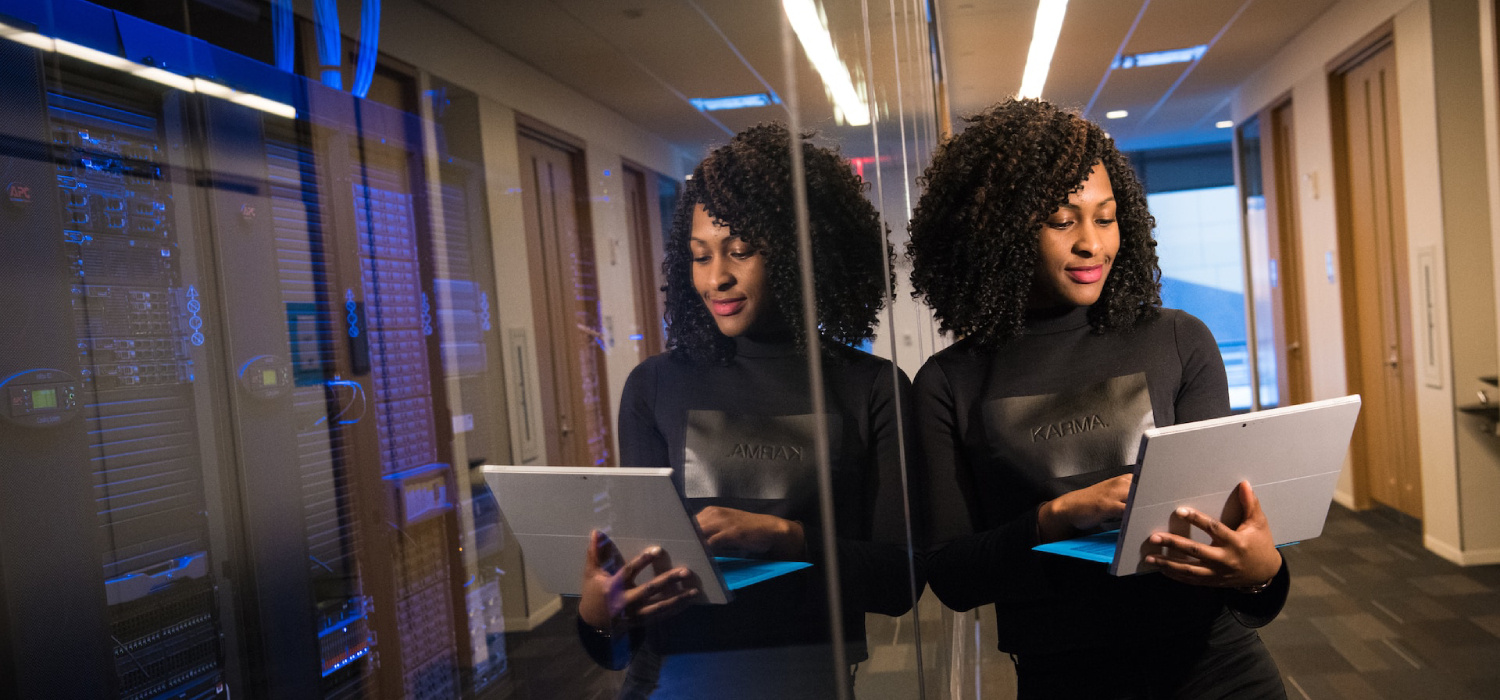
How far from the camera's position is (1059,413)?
3.60 ft

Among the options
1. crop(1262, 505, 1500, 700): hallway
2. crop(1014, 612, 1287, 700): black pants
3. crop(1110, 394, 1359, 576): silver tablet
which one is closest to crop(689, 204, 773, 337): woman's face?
crop(1110, 394, 1359, 576): silver tablet

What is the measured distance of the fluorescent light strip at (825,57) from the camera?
2.09 ft

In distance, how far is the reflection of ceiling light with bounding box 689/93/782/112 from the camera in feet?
1.70

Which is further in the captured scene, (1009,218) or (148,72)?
(1009,218)

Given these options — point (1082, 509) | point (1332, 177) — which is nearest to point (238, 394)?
point (1082, 509)

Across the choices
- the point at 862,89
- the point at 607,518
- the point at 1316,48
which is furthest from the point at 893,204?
the point at 1316,48

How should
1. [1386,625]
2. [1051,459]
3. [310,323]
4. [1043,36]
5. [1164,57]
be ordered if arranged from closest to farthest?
1. [310,323]
2. [1051,459]
3. [1043,36]
4. [1386,625]
5. [1164,57]

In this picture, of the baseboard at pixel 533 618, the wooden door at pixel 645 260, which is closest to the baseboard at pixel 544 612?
the baseboard at pixel 533 618

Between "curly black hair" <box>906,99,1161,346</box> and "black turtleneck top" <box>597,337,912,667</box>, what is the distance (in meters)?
0.45

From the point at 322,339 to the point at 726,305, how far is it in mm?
218

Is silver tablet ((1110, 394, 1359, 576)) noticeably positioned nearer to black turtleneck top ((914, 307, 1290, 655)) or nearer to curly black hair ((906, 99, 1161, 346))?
black turtleneck top ((914, 307, 1290, 655))

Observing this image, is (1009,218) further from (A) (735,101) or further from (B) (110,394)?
(B) (110,394)

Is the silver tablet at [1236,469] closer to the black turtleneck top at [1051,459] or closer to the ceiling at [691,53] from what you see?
the black turtleneck top at [1051,459]

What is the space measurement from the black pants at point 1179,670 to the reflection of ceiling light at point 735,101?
0.87m
